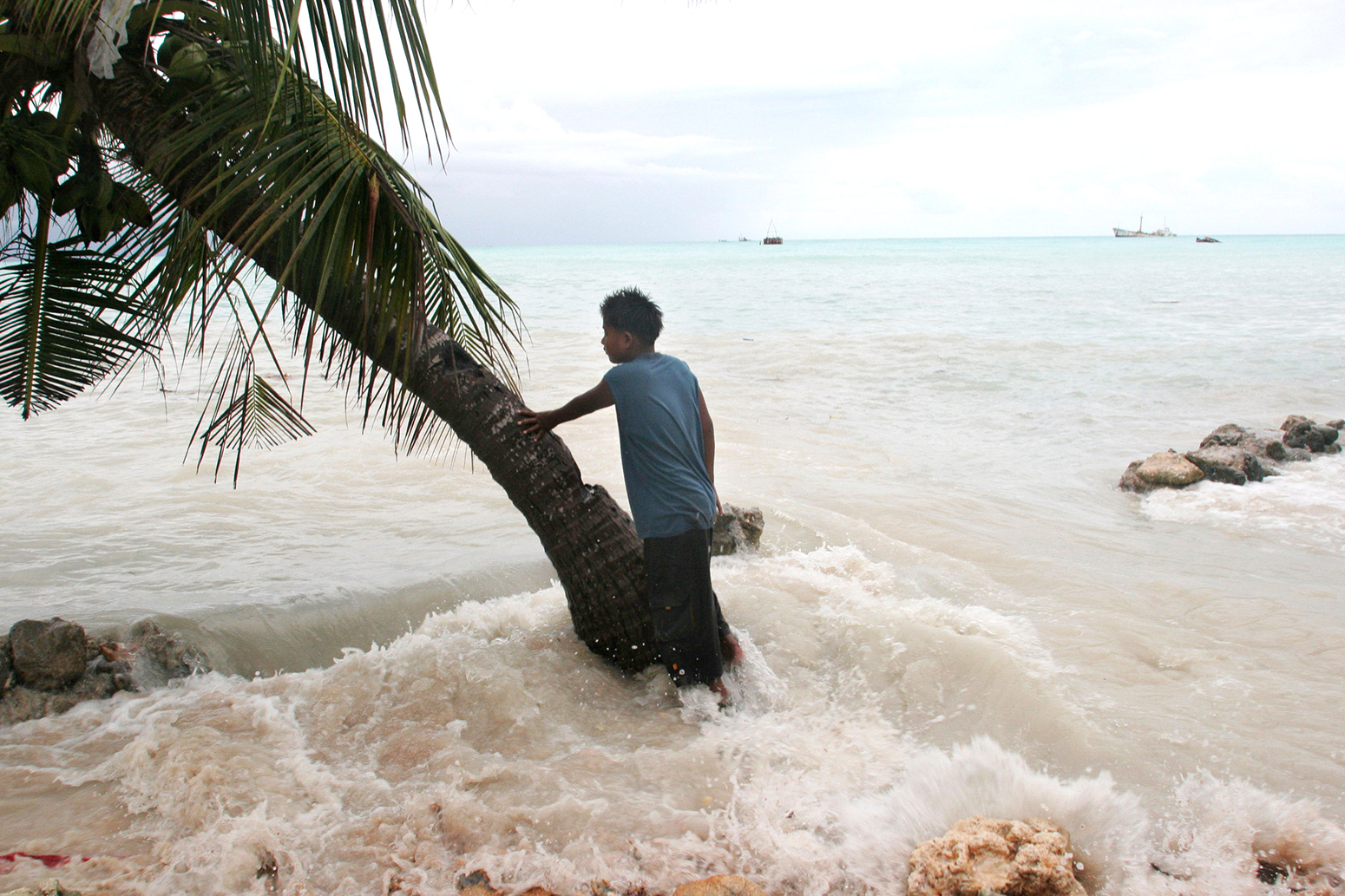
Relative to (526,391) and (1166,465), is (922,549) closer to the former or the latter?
(1166,465)

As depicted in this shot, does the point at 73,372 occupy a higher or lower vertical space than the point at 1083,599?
higher

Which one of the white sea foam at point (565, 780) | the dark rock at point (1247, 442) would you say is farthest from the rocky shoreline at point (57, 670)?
the dark rock at point (1247, 442)

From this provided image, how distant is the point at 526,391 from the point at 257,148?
415 inches

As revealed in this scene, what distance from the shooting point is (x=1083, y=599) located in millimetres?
5301

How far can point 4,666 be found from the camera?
3.92 meters

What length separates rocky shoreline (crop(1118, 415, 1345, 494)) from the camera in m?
7.81

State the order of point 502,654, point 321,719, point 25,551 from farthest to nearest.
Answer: point 25,551 < point 502,654 < point 321,719

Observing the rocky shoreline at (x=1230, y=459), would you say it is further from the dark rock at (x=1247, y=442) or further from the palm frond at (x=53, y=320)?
the palm frond at (x=53, y=320)

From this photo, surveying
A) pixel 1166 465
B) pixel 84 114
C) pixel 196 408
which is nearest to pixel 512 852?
pixel 84 114

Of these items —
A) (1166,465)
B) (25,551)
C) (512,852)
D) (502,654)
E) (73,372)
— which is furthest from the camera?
(1166,465)

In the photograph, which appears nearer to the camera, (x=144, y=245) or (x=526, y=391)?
(x=144, y=245)

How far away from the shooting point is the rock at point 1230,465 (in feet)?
25.7

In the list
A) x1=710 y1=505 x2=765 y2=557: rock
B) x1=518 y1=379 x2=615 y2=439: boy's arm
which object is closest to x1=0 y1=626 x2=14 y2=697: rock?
x1=518 y1=379 x2=615 y2=439: boy's arm

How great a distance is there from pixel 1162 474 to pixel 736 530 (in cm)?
440
